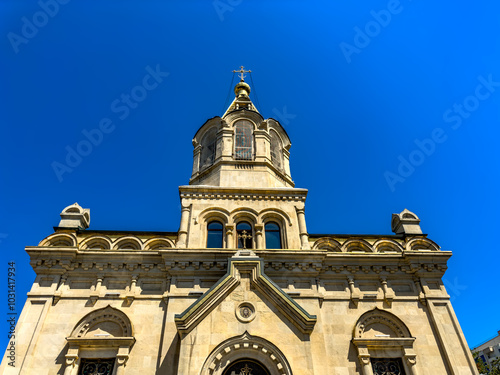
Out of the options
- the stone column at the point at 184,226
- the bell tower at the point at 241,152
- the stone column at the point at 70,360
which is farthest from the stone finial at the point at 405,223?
the stone column at the point at 70,360

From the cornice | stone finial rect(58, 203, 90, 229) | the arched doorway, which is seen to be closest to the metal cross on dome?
the arched doorway

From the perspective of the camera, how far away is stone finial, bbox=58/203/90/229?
18766mm

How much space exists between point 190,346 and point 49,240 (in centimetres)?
909

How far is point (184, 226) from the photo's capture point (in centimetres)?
1833

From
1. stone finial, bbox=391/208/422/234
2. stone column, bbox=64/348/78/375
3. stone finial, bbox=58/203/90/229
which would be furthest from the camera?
stone finial, bbox=391/208/422/234

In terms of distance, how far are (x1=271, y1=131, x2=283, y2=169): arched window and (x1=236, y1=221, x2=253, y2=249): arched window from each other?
20.2ft

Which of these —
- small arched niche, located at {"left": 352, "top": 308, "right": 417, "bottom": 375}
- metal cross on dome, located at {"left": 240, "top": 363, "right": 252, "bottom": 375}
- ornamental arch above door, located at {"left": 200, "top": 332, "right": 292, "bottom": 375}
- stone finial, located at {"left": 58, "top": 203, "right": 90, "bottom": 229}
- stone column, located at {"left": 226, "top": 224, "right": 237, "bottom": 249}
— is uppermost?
stone finial, located at {"left": 58, "top": 203, "right": 90, "bottom": 229}

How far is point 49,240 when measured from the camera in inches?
684

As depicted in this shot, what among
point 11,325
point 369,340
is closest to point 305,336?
point 369,340

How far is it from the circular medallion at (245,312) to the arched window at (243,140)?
10.7 metres

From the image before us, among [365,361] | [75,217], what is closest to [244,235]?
[365,361]

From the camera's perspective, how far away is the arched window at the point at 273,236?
18.4 meters

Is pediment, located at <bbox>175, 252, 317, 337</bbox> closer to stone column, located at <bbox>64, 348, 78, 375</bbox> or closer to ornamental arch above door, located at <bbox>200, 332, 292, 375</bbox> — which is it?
ornamental arch above door, located at <bbox>200, 332, 292, 375</bbox>

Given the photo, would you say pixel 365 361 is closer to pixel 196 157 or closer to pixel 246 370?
pixel 246 370
